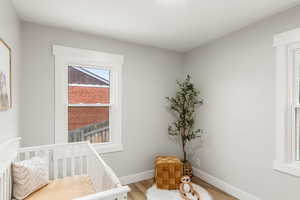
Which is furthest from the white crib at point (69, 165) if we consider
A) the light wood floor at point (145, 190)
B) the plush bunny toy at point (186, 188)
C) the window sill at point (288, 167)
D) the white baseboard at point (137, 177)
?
the window sill at point (288, 167)

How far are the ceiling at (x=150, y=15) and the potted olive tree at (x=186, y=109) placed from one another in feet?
3.11

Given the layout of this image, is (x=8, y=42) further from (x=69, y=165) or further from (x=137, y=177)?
(x=137, y=177)

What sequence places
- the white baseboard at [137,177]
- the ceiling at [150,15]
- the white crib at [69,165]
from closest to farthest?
1. the white crib at [69,165]
2. the ceiling at [150,15]
3. the white baseboard at [137,177]

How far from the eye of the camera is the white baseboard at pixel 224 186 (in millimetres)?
2334

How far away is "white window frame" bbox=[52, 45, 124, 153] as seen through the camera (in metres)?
2.38

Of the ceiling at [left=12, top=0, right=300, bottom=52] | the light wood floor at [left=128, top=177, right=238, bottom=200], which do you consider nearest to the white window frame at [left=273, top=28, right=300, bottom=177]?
the ceiling at [left=12, top=0, right=300, bottom=52]

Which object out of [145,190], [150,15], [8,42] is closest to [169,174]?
[145,190]

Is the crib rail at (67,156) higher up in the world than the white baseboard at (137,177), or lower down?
higher up

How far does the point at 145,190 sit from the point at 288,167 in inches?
74.4

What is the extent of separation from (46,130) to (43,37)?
1.24 meters

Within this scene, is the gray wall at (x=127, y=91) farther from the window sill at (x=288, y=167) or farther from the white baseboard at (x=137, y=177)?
the window sill at (x=288, y=167)

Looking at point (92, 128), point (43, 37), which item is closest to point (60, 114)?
point (92, 128)

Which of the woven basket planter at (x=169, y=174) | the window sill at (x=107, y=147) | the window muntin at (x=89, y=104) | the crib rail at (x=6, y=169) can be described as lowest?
the woven basket planter at (x=169, y=174)

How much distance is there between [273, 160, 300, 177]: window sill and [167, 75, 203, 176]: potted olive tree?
4.03 ft
